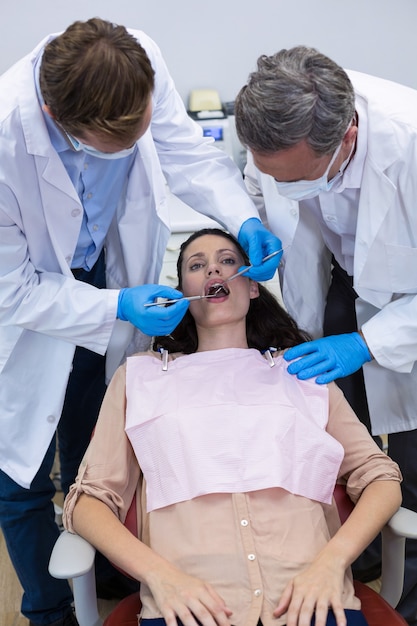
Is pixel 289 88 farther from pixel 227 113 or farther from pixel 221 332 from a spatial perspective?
pixel 227 113

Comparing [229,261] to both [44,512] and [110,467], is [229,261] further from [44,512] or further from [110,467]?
[44,512]

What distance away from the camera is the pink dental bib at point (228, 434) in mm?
1520

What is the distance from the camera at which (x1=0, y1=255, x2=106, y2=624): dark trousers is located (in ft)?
5.94

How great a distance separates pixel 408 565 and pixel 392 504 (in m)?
0.45

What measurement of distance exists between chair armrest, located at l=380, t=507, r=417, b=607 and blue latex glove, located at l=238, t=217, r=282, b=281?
2.11 ft

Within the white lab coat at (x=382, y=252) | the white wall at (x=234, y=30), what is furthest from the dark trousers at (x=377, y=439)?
the white wall at (x=234, y=30)

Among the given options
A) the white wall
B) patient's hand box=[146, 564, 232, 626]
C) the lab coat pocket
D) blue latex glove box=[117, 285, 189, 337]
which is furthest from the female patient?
the white wall

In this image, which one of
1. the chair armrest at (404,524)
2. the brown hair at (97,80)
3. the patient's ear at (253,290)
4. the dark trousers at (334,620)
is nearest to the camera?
the brown hair at (97,80)

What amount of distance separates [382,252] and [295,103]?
48 cm

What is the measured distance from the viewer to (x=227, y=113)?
3061 millimetres

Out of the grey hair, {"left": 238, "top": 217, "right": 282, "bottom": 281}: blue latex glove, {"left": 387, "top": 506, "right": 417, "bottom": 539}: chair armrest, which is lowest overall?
{"left": 387, "top": 506, "right": 417, "bottom": 539}: chair armrest

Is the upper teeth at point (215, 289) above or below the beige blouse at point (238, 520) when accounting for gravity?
above

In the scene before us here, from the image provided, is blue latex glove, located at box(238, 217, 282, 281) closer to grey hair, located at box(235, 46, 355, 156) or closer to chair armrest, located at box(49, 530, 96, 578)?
grey hair, located at box(235, 46, 355, 156)

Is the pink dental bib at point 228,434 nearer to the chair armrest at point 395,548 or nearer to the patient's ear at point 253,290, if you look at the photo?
the chair armrest at point 395,548
